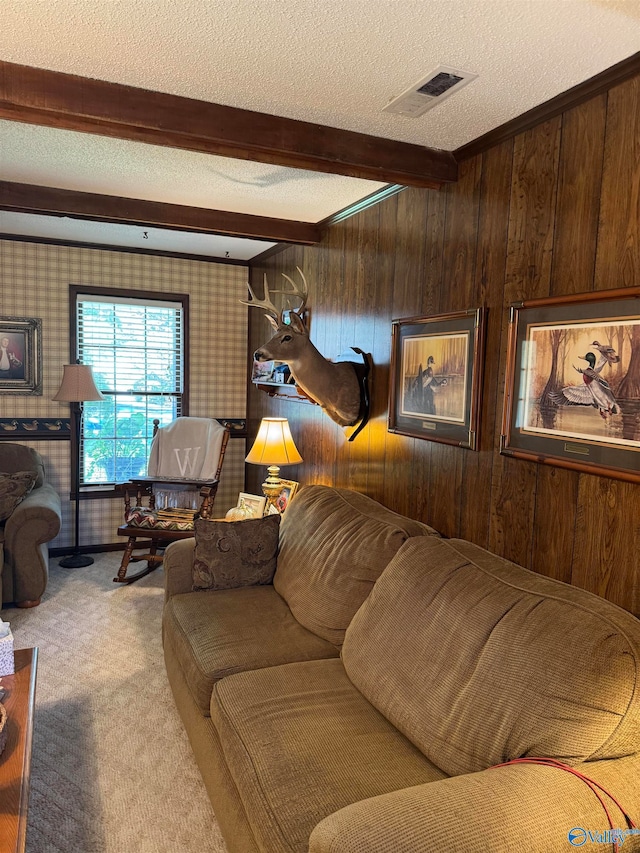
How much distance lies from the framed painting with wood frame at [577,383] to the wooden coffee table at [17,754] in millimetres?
1805

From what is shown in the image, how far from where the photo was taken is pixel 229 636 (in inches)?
92.7

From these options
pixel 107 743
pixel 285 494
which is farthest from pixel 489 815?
pixel 285 494

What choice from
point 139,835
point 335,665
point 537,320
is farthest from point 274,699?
point 537,320

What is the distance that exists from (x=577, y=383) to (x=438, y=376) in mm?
765

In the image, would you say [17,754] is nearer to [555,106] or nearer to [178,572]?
[178,572]

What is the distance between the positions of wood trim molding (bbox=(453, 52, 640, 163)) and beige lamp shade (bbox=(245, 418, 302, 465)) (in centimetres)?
192

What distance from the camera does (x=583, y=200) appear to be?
74.0 inches

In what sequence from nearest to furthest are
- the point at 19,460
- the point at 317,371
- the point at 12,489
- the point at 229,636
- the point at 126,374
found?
the point at 229,636 → the point at 317,371 → the point at 12,489 → the point at 19,460 → the point at 126,374

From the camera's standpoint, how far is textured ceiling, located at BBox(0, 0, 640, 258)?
5.01 ft

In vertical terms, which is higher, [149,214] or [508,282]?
[149,214]

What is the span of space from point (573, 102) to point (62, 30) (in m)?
1.55

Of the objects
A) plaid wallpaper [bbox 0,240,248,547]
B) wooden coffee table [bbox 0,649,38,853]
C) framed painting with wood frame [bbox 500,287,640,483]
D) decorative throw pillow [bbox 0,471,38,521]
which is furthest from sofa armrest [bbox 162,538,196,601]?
plaid wallpaper [bbox 0,240,248,547]

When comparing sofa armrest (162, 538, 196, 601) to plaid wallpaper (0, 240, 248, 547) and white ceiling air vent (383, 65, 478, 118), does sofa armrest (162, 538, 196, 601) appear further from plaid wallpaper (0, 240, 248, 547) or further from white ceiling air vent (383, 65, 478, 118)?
plaid wallpaper (0, 240, 248, 547)

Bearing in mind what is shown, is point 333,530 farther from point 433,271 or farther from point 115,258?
point 115,258
